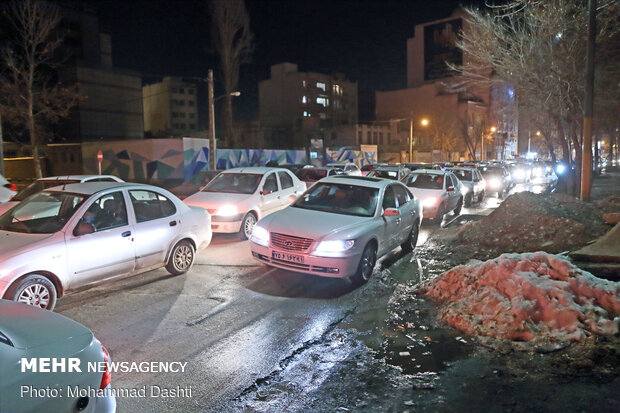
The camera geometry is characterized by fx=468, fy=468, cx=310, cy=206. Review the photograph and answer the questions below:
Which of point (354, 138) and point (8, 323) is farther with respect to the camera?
point (354, 138)

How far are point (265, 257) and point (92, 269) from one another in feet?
8.21

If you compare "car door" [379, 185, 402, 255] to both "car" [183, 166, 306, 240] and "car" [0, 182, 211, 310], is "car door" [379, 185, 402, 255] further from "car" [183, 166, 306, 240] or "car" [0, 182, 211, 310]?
"car" [183, 166, 306, 240]

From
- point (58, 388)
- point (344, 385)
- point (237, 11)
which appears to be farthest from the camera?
point (237, 11)

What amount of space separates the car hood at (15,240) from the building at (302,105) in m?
65.0

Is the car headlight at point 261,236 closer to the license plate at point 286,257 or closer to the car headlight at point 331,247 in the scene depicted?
the license plate at point 286,257

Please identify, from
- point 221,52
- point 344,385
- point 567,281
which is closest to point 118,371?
point 344,385

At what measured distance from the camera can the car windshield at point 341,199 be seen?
8125mm

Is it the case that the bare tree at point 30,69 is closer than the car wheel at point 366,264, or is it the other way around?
the car wheel at point 366,264

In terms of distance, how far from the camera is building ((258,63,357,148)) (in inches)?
2822

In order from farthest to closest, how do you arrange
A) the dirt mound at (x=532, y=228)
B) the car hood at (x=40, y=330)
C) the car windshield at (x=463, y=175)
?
the car windshield at (x=463, y=175) → the dirt mound at (x=532, y=228) → the car hood at (x=40, y=330)

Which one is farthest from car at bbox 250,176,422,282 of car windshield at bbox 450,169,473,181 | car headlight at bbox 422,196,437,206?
car windshield at bbox 450,169,473,181

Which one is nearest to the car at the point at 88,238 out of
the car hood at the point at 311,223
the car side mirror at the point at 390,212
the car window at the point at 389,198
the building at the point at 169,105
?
the car hood at the point at 311,223

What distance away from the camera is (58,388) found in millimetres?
2430

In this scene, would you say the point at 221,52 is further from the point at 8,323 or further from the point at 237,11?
the point at 8,323
